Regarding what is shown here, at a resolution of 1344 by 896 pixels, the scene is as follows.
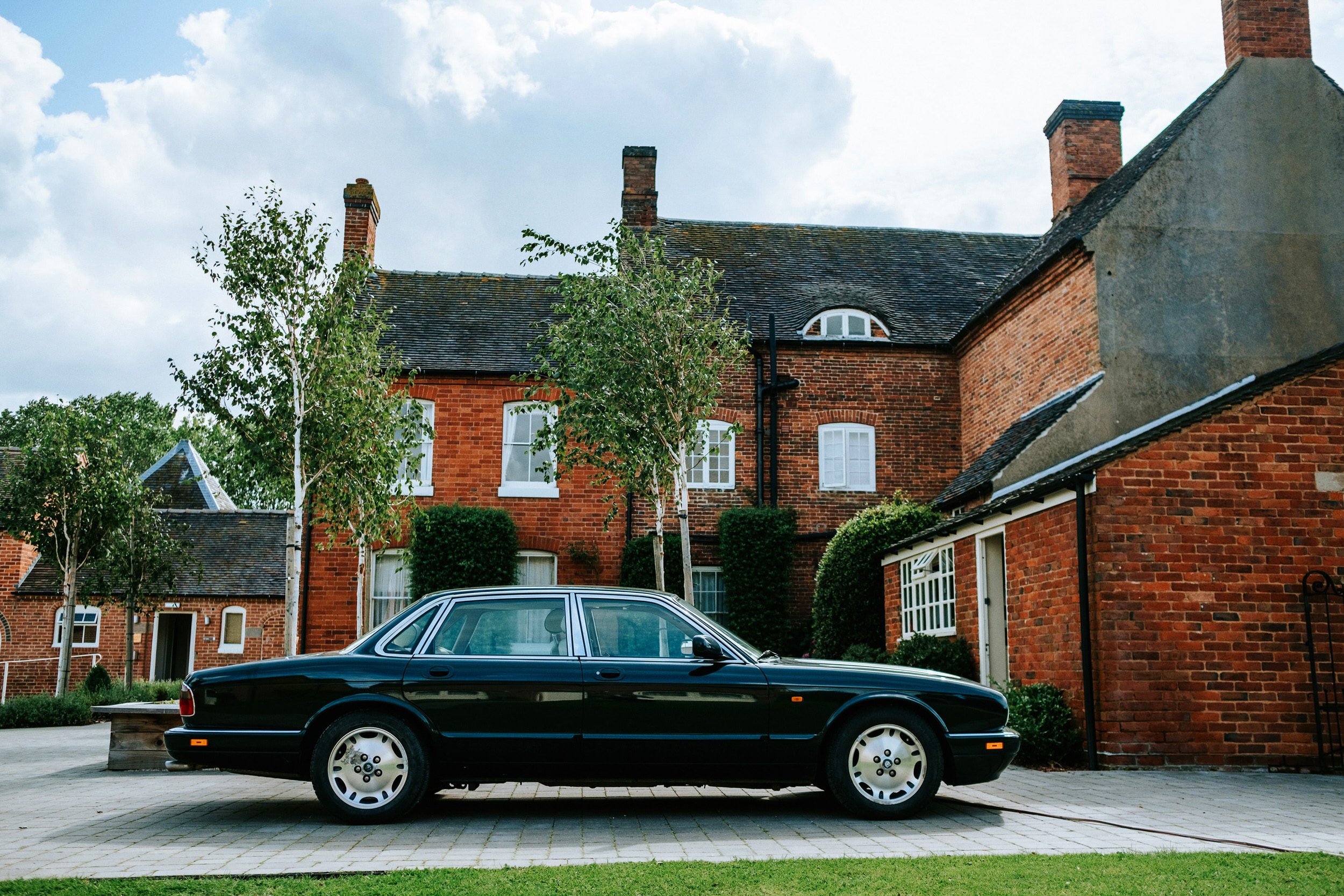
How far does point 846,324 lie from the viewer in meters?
21.5

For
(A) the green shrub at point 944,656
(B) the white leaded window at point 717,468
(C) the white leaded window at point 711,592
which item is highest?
(B) the white leaded window at point 717,468

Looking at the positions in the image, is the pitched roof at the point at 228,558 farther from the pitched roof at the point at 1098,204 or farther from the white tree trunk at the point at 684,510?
the pitched roof at the point at 1098,204

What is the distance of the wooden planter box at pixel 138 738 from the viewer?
10.9 m

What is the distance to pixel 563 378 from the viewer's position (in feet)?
50.2

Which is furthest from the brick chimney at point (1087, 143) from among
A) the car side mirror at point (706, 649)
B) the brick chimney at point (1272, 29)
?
the car side mirror at point (706, 649)

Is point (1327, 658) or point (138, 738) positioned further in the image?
point (138, 738)

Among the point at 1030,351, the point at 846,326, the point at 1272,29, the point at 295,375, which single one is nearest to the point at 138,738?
the point at 295,375

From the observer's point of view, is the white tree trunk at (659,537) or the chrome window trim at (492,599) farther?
the white tree trunk at (659,537)

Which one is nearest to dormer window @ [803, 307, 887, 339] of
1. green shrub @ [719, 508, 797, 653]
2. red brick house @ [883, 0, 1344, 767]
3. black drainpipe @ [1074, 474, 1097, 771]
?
red brick house @ [883, 0, 1344, 767]

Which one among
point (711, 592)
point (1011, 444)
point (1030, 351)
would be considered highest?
point (1030, 351)

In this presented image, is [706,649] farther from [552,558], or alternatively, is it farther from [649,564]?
[552,558]

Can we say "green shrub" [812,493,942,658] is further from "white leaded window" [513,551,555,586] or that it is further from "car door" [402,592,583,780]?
"car door" [402,592,583,780]

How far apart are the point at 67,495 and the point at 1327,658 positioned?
66.2 feet

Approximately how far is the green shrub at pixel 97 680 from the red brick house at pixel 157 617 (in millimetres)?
4858
